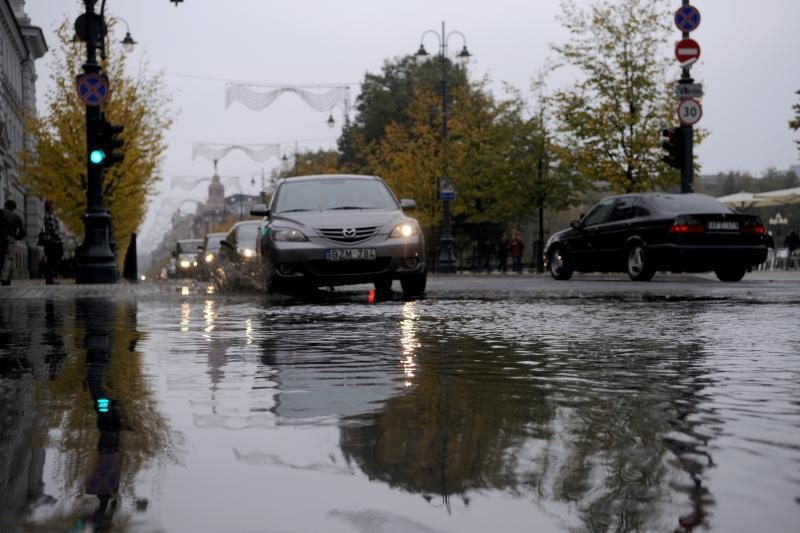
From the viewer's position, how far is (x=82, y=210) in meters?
44.4

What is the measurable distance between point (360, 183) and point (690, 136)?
37.0 ft

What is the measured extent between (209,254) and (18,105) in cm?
3606

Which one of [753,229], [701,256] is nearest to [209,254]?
[701,256]

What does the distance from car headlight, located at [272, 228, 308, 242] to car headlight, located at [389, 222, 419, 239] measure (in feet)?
3.57

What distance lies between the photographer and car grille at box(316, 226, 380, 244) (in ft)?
48.6

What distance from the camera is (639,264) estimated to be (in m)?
21.3

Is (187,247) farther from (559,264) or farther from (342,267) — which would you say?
(342,267)

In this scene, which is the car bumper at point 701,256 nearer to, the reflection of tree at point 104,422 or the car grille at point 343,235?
the car grille at point 343,235

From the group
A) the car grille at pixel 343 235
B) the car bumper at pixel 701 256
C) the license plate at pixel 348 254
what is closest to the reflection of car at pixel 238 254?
the car grille at pixel 343 235

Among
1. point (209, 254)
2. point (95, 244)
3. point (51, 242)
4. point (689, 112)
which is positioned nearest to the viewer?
point (95, 244)

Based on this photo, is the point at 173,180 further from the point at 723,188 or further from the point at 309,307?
the point at 309,307

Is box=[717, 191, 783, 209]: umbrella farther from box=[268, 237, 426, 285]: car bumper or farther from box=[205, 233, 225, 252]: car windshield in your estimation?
box=[268, 237, 426, 285]: car bumper

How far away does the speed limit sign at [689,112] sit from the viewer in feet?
82.4

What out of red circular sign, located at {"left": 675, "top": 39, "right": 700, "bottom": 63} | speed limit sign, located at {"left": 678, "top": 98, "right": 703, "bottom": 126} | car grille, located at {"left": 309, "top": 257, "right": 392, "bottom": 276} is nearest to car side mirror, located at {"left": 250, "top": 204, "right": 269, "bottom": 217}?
car grille, located at {"left": 309, "top": 257, "right": 392, "bottom": 276}
